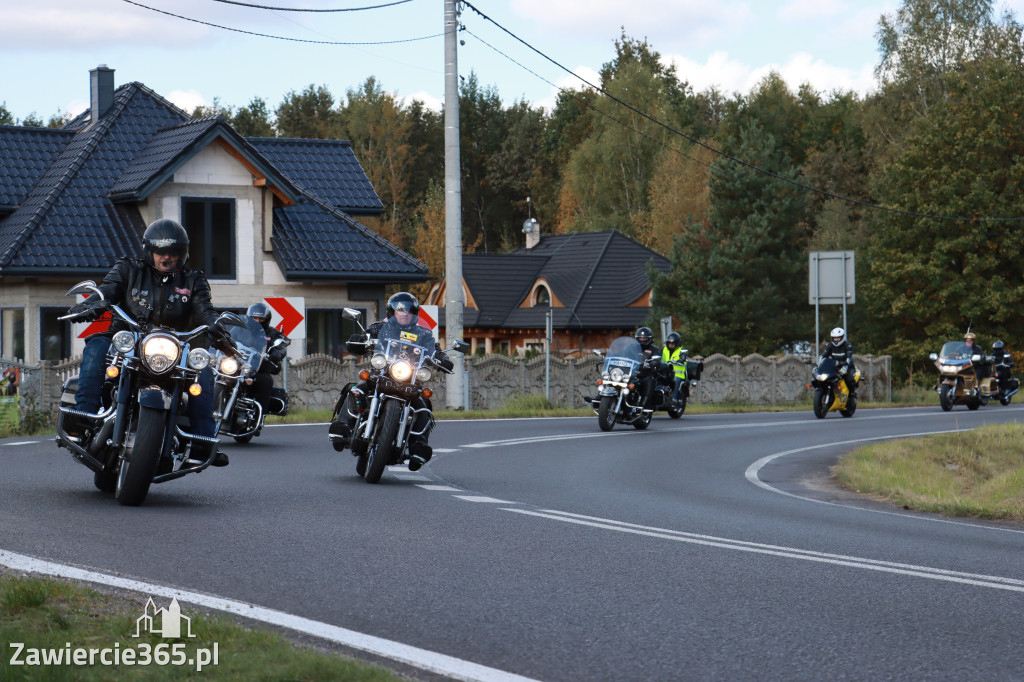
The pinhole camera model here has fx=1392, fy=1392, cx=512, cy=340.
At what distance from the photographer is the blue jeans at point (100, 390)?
30.9 ft

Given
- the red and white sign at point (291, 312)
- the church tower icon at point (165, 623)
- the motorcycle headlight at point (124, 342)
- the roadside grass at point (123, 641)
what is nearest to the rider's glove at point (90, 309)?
the motorcycle headlight at point (124, 342)

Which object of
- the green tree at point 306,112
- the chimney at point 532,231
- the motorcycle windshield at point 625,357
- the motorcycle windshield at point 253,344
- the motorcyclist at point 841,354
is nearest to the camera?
the motorcycle windshield at point 253,344

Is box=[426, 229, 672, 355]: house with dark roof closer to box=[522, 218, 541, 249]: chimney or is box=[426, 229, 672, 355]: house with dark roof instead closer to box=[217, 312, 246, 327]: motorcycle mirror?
box=[522, 218, 541, 249]: chimney

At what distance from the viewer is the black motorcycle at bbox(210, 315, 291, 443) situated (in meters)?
15.9

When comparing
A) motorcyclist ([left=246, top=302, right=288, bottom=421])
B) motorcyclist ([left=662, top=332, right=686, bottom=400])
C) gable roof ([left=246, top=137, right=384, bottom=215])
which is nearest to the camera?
motorcyclist ([left=246, top=302, right=288, bottom=421])

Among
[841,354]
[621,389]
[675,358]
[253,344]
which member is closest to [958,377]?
[841,354]

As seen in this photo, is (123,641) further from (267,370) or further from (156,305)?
(267,370)

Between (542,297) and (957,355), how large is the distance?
117ft

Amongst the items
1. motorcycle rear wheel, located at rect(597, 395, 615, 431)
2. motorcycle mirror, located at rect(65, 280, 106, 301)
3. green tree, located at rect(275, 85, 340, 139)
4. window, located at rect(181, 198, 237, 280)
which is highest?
green tree, located at rect(275, 85, 340, 139)

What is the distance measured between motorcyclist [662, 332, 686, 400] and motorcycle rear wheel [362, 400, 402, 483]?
13759 mm

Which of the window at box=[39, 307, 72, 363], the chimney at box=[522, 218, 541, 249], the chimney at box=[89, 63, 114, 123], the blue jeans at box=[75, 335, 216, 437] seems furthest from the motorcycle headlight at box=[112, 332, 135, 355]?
the chimney at box=[522, 218, 541, 249]

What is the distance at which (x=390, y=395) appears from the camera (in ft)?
39.5

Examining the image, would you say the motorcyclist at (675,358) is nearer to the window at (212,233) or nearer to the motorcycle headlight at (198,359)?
the window at (212,233)

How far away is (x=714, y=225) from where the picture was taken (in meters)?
56.0
